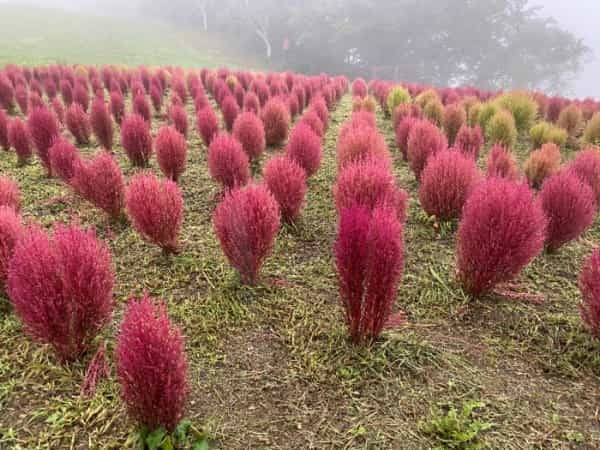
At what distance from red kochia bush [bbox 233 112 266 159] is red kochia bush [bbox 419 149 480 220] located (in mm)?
2269

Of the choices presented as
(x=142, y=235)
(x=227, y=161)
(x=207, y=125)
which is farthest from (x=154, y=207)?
(x=207, y=125)

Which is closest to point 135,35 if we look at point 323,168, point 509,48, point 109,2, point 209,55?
point 209,55

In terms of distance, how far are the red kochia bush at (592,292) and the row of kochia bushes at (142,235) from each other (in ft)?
6.43

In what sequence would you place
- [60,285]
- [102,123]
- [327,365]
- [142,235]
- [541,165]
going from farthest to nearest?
[102,123] → [541,165] → [142,235] → [327,365] → [60,285]

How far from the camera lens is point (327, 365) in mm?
2258

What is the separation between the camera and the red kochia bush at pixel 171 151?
4.27m

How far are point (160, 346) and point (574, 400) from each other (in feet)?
7.08

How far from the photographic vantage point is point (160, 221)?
2896 millimetres

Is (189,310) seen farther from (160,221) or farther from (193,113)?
(193,113)

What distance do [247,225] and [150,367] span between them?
125 centimetres

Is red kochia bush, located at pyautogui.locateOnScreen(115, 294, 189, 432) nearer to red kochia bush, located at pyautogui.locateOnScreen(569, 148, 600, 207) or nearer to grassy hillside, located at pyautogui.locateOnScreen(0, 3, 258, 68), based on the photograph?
red kochia bush, located at pyautogui.locateOnScreen(569, 148, 600, 207)

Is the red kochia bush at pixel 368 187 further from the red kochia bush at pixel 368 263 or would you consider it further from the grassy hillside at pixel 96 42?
the grassy hillside at pixel 96 42

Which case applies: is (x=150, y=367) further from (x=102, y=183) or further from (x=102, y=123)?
(x=102, y=123)

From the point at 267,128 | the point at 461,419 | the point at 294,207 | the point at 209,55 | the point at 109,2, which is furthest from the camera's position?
the point at 109,2
